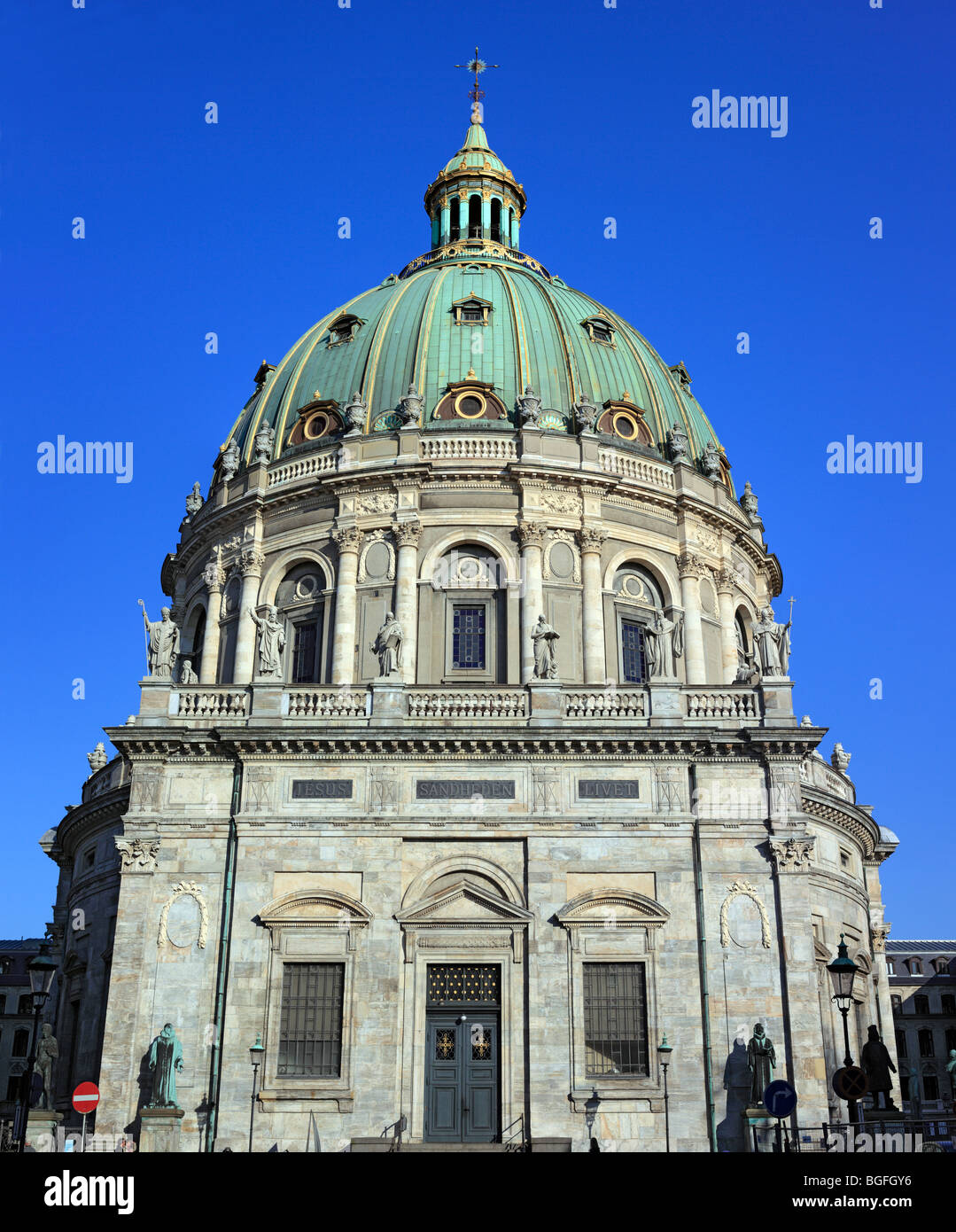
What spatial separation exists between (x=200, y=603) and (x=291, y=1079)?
21158mm

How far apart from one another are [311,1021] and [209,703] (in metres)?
8.67

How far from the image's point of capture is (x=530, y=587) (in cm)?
4172

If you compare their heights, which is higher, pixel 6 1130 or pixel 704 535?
pixel 704 535

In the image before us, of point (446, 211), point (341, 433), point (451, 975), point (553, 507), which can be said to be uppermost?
point (446, 211)

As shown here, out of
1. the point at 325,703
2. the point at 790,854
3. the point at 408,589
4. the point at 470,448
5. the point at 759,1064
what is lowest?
the point at 759,1064

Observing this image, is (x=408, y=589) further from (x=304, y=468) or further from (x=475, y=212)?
(x=475, y=212)

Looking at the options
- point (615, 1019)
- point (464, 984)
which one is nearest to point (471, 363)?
point (464, 984)

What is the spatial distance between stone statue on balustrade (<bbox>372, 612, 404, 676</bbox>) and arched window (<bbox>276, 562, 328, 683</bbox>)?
6812 millimetres

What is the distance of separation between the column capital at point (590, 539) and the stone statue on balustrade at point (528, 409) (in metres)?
4.11

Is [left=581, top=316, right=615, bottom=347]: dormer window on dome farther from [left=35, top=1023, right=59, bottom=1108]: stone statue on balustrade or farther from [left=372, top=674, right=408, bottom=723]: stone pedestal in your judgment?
[left=35, top=1023, right=59, bottom=1108]: stone statue on balustrade

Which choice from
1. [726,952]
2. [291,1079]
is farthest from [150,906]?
[726,952]
